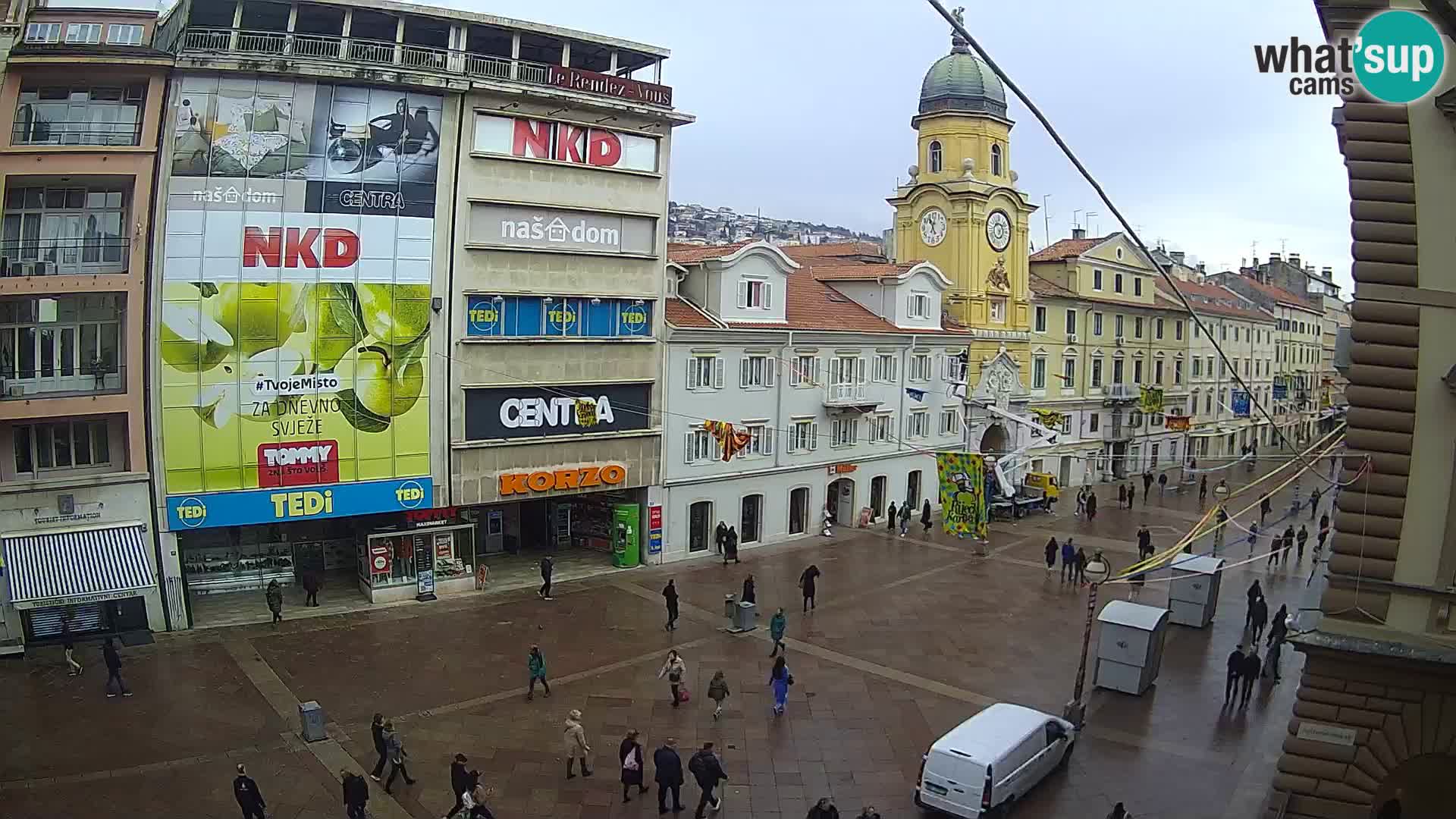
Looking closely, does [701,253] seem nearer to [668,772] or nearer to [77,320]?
[77,320]

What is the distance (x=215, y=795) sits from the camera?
17641 millimetres

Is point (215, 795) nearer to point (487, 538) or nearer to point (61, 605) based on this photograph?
point (61, 605)

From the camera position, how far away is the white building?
119 feet

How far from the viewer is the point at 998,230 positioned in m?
51.5

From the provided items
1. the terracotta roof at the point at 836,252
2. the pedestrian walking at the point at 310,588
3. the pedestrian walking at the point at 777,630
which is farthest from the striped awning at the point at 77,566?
the terracotta roof at the point at 836,252

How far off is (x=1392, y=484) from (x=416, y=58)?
88.0 feet

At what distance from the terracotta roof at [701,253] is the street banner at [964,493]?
11.4 metres

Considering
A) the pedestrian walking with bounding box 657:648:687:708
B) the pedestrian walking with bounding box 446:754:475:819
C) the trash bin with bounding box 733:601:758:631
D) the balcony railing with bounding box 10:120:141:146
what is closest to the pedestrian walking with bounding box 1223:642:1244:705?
the trash bin with bounding box 733:601:758:631

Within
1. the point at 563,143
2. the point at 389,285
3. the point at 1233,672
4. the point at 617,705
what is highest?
the point at 563,143

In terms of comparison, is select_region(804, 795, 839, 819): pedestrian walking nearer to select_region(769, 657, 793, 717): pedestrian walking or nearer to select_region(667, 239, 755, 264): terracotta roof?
select_region(769, 657, 793, 717): pedestrian walking

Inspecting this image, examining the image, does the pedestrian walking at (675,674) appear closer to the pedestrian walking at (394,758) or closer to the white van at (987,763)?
the pedestrian walking at (394,758)

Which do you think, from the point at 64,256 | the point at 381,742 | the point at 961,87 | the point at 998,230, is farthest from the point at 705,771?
the point at 961,87

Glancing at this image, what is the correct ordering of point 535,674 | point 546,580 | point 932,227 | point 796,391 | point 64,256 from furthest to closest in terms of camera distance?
point 932,227 → point 796,391 → point 546,580 → point 64,256 → point 535,674

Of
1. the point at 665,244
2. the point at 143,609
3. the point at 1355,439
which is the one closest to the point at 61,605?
the point at 143,609
